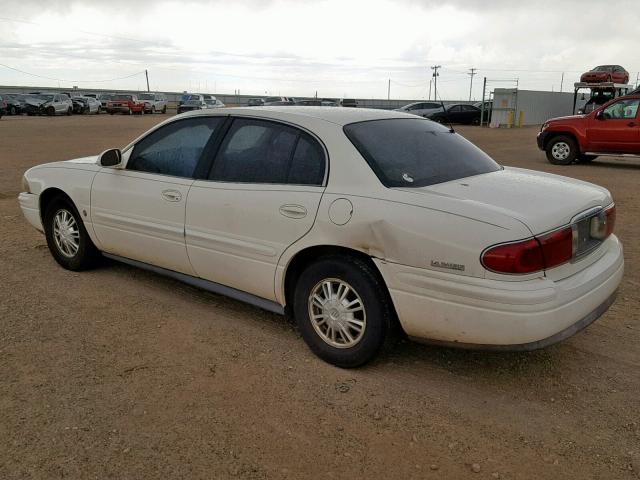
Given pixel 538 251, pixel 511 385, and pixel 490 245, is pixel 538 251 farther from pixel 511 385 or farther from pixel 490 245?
pixel 511 385

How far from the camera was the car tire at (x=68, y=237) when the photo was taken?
4977 millimetres

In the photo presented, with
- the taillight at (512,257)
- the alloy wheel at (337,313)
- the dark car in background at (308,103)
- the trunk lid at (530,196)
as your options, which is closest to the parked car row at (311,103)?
the dark car in background at (308,103)

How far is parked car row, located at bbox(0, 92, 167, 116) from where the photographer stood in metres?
39.8

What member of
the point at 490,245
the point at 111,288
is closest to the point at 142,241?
the point at 111,288

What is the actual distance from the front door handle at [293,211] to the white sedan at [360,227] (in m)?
0.01

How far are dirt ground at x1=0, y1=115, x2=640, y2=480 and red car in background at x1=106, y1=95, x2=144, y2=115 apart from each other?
4376 cm

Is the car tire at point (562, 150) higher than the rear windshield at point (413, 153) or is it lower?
lower

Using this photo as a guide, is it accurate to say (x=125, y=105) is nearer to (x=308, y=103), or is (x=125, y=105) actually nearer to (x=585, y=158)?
(x=308, y=103)

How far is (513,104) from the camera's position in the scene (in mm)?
34094

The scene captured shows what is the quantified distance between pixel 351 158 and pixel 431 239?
0.76 m

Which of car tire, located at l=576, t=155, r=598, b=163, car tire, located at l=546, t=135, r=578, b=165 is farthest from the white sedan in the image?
car tire, located at l=576, t=155, r=598, b=163

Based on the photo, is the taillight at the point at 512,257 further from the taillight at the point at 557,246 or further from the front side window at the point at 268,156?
the front side window at the point at 268,156

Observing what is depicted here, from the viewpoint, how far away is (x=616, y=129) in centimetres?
1312

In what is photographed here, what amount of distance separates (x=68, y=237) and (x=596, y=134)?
1249cm
